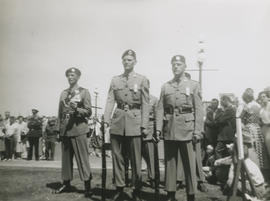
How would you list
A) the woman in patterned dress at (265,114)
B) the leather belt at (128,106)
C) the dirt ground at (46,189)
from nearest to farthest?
the leather belt at (128,106) < the dirt ground at (46,189) < the woman in patterned dress at (265,114)

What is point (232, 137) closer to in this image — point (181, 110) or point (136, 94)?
point (181, 110)

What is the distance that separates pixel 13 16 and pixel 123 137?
8.38ft

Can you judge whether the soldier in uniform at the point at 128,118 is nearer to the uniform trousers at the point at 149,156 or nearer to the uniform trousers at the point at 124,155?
the uniform trousers at the point at 124,155

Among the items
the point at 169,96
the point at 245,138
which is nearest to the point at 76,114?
the point at 169,96

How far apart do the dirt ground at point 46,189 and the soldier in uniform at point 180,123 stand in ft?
1.97

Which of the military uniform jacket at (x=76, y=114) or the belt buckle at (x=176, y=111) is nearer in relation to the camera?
the belt buckle at (x=176, y=111)

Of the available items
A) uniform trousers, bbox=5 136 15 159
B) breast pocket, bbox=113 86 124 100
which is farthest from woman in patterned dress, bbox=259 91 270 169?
uniform trousers, bbox=5 136 15 159

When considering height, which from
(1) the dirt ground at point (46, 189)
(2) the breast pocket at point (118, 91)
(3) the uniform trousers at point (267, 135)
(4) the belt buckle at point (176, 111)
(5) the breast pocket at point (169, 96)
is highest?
(2) the breast pocket at point (118, 91)

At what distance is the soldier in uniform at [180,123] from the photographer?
179 inches

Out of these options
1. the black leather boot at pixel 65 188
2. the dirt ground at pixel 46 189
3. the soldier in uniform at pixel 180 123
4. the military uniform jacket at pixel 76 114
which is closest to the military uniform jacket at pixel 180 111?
the soldier in uniform at pixel 180 123

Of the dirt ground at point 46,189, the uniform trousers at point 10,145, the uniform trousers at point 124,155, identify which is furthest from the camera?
the uniform trousers at point 10,145

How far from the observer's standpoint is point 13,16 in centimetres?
550

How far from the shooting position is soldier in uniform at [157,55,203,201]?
455 cm

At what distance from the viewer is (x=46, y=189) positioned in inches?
220
